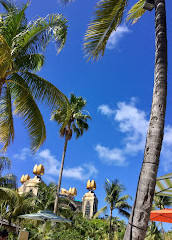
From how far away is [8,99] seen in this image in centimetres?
833

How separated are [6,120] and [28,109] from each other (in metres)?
0.84

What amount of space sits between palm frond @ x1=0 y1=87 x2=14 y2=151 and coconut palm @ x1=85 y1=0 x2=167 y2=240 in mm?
3662

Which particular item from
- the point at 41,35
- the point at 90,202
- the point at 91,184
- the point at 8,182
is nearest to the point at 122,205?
the point at 8,182

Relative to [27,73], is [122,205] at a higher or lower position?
lower

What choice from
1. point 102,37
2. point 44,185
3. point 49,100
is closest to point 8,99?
point 49,100

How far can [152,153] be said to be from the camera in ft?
11.1

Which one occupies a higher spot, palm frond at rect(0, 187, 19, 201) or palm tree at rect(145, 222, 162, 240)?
palm frond at rect(0, 187, 19, 201)

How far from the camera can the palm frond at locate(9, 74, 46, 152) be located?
27.6ft

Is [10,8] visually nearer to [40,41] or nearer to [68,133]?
[40,41]

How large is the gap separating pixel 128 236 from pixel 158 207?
3055 centimetres

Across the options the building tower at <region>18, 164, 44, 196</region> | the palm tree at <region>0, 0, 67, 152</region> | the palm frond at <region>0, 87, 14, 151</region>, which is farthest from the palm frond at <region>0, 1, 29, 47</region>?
the building tower at <region>18, 164, 44, 196</region>

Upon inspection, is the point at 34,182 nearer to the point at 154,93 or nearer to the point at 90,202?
the point at 90,202

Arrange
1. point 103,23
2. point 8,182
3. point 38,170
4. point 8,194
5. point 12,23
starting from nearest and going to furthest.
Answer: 1. point 103,23
2. point 12,23
3. point 8,194
4. point 8,182
5. point 38,170

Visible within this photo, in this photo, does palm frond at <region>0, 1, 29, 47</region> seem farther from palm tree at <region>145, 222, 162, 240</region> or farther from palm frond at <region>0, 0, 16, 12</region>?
palm tree at <region>145, 222, 162, 240</region>
